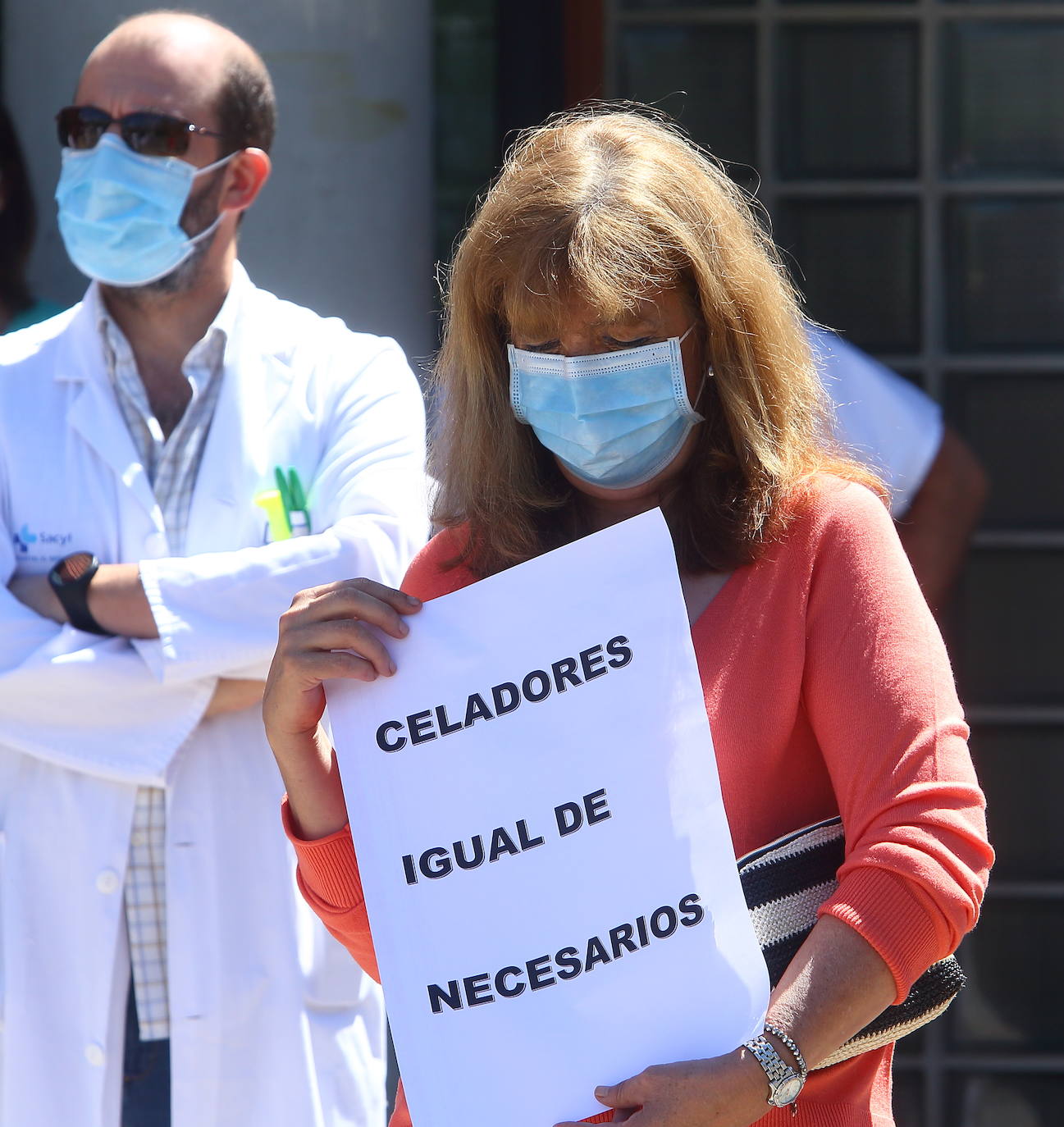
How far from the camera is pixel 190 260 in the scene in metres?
2.80

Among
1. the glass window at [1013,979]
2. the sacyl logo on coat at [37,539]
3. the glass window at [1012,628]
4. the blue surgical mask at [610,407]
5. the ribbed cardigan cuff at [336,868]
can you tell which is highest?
the blue surgical mask at [610,407]

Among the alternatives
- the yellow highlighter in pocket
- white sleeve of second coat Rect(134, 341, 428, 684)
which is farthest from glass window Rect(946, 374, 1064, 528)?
the yellow highlighter in pocket

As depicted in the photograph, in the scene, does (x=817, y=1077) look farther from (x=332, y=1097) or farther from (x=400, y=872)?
(x=332, y=1097)

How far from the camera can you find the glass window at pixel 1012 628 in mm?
4016

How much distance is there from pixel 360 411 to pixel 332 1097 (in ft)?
3.98

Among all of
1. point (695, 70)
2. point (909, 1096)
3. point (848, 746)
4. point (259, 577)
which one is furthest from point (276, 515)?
point (909, 1096)

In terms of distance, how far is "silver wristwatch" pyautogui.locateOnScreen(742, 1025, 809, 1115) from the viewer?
1351 millimetres

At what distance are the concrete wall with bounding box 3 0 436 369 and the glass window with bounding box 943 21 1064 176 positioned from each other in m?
1.45

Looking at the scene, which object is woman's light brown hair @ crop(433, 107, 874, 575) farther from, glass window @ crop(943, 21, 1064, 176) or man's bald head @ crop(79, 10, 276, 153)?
glass window @ crop(943, 21, 1064, 176)

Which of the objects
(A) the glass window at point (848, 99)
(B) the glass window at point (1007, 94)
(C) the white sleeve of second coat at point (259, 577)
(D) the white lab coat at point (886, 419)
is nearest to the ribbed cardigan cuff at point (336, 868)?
(C) the white sleeve of second coat at point (259, 577)

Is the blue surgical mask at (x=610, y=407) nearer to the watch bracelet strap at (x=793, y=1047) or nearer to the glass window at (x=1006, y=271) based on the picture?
the watch bracelet strap at (x=793, y=1047)

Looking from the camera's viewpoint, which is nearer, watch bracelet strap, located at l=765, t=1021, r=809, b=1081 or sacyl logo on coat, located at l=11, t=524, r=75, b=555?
watch bracelet strap, located at l=765, t=1021, r=809, b=1081

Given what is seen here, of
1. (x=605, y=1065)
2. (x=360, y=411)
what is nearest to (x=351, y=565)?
(x=360, y=411)

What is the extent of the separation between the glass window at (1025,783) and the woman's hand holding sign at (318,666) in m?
2.79
